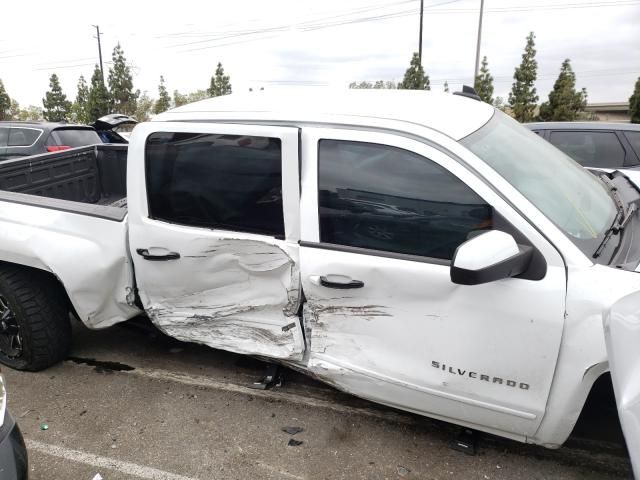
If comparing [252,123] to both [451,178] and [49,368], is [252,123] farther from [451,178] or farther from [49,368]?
[49,368]

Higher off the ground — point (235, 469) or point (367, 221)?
point (367, 221)

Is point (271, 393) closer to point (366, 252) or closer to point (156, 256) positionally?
point (156, 256)

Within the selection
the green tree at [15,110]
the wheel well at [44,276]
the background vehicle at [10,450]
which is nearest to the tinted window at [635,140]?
the wheel well at [44,276]

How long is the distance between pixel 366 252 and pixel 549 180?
3.07ft

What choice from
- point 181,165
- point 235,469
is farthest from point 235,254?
point 235,469

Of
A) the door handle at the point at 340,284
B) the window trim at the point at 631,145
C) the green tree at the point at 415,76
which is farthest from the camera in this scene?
the green tree at the point at 415,76

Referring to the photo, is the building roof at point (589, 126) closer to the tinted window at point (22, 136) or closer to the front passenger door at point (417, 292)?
the front passenger door at point (417, 292)

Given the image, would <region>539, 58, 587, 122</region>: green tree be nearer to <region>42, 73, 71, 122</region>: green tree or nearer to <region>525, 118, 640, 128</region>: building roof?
<region>525, 118, 640, 128</region>: building roof

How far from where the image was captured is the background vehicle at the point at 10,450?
1696 mm

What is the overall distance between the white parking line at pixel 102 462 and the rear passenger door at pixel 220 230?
725 mm

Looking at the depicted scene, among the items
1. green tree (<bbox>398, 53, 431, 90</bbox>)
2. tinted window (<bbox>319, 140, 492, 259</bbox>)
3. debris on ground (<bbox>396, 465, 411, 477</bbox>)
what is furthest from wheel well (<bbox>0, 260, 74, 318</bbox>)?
green tree (<bbox>398, 53, 431, 90</bbox>)

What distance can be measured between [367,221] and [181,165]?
3.68 feet

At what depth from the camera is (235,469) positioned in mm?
2398

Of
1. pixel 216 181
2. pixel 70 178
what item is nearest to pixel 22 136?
pixel 70 178
